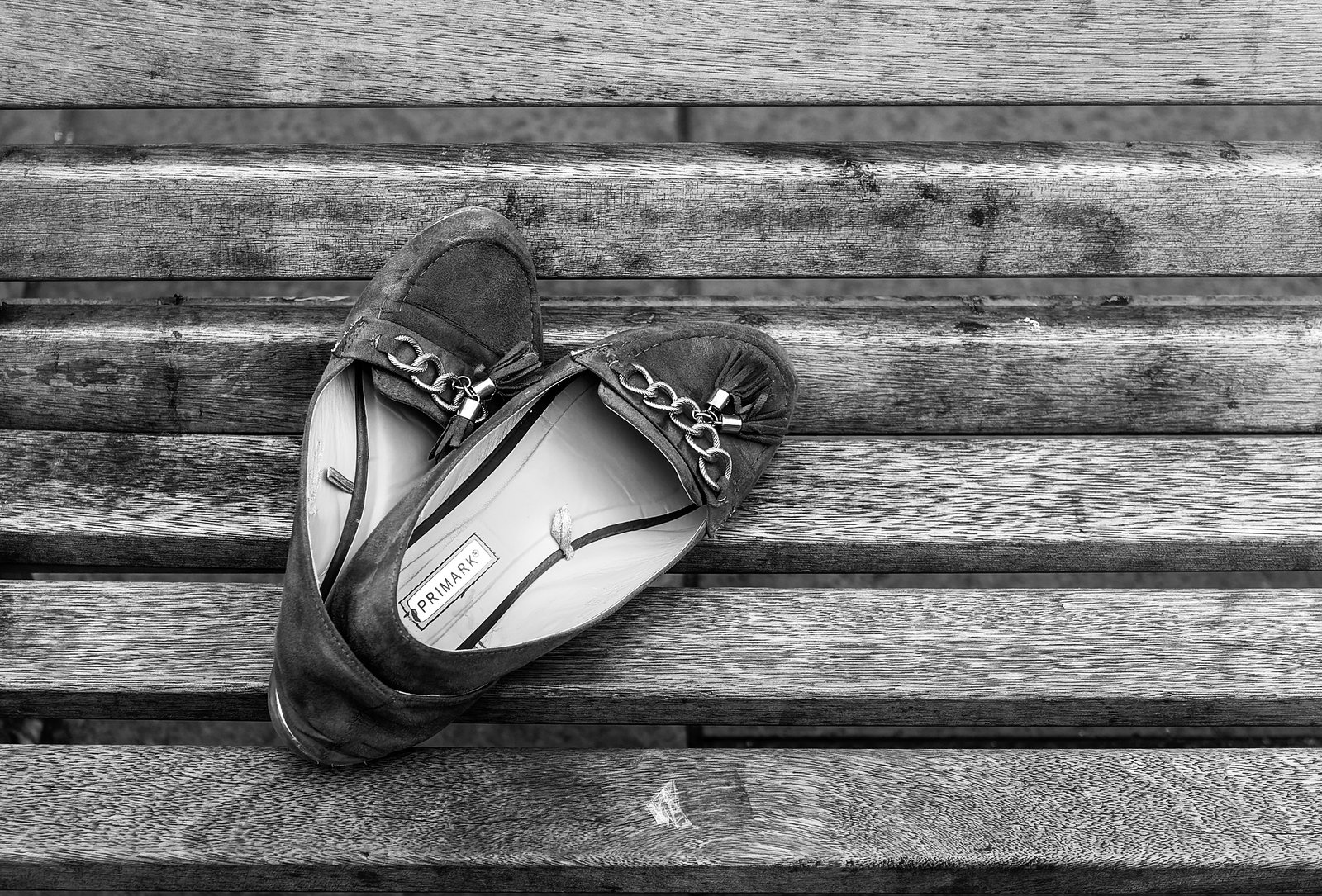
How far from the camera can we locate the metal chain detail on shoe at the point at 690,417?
44.1 inches

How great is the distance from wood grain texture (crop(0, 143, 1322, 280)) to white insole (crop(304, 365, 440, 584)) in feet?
0.70

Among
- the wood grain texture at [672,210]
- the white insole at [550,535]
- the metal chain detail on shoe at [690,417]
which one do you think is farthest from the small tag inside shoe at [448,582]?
the wood grain texture at [672,210]

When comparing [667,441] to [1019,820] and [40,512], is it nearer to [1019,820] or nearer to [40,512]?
[1019,820]

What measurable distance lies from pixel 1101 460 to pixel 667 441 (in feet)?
1.82

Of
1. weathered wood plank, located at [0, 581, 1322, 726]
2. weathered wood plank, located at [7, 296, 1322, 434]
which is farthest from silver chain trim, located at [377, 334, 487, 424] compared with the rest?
weathered wood plank, located at [0, 581, 1322, 726]

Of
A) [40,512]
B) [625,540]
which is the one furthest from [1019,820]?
[40,512]

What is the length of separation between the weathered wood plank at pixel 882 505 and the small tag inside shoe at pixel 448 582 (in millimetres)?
203

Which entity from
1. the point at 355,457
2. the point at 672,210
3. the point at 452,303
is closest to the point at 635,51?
the point at 672,210

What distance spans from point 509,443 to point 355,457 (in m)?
0.19

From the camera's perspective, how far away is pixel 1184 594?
1.17m

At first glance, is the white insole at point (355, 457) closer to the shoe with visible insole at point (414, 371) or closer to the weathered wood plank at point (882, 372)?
the shoe with visible insole at point (414, 371)

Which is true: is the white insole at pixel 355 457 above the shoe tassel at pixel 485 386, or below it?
below

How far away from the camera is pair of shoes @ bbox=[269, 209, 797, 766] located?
3.63 ft

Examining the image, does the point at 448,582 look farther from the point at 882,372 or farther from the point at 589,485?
the point at 882,372
